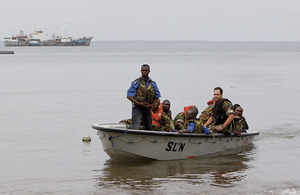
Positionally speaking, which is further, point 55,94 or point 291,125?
point 55,94

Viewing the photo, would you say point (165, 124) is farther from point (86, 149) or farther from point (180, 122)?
point (86, 149)

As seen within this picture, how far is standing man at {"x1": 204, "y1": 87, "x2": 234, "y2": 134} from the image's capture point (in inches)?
506

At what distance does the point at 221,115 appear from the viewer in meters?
13.1

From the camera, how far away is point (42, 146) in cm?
1509

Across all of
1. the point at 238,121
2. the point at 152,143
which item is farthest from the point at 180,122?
the point at 238,121

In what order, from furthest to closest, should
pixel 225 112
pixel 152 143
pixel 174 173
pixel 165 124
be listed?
pixel 225 112
pixel 165 124
pixel 152 143
pixel 174 173

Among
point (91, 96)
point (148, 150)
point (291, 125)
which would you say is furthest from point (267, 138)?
point (91, 96)

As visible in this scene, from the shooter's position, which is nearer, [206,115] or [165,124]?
[165,124]

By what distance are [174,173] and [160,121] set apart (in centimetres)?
148

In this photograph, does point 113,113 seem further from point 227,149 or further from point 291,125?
point 227,149

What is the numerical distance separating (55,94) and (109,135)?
1986cm

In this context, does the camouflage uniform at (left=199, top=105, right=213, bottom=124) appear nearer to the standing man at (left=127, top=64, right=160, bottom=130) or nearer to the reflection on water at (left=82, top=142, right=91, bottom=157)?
the standing man at (left=127, top=64, right=160, bottom=130)

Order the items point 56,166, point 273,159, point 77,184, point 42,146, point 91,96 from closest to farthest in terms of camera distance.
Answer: point 77,184
point 56,166
point 273,159
point 42,146
point 91,96

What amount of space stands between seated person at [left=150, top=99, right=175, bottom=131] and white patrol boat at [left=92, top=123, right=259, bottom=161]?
0.47 meters
